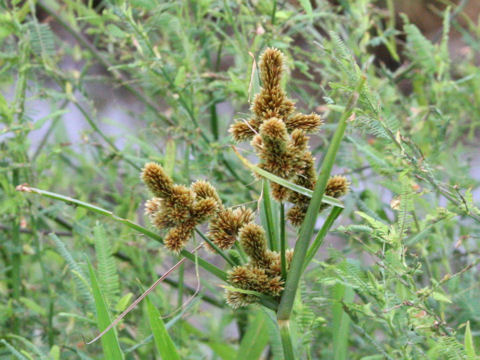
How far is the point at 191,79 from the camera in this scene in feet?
3.66

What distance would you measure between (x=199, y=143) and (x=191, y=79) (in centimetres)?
15

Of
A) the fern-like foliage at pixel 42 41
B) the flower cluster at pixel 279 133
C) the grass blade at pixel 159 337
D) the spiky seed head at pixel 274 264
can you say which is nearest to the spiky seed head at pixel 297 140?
the flower cluster at pixel 279 133

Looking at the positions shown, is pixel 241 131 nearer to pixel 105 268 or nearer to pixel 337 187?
pixel 337 187

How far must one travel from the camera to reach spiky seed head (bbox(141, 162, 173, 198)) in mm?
549

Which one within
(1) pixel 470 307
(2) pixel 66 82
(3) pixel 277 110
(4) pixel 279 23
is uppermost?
(4) pixel 279 23

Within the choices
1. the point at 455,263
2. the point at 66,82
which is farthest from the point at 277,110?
the point at 455,263

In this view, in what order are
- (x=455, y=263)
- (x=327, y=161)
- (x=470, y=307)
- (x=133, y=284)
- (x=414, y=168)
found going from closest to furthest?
(x=327, y=161), (x=414, y=168), (x=470, y=307), (x=133, y=284), (x=455, y=263)

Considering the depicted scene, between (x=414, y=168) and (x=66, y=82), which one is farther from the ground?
(x=66, y=82)

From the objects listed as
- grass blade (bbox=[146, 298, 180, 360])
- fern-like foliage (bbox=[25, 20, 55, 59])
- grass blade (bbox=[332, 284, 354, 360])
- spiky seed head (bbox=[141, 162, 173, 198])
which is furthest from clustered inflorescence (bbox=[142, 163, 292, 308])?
fern-like foliage (bbox=[25, 20, 55, 59])

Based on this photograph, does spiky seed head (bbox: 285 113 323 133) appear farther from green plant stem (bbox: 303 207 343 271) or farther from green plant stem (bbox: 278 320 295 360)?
green plant stem (bbox: 278 320 295 360)

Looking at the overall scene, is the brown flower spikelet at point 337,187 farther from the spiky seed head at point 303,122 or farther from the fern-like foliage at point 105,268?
the fern-like foliage at point 105,268

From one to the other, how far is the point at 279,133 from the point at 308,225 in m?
0.08

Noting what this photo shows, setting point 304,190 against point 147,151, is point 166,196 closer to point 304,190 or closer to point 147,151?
point 304,190

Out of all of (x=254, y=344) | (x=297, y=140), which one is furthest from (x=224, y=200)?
(x=297, y=140)
